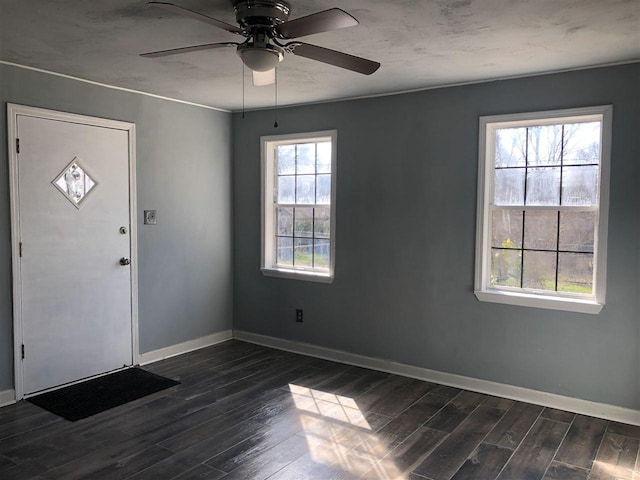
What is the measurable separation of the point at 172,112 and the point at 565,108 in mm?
3352

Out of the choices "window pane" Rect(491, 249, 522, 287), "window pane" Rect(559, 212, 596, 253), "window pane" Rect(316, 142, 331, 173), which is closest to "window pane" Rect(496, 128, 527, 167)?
"window pane" Rect(559, 212, 596, 253)

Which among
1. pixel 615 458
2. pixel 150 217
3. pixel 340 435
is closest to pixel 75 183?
pixel 150 217

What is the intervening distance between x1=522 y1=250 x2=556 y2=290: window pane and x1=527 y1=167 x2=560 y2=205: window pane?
39 cm

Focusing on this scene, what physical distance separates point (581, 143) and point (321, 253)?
96.2 inches

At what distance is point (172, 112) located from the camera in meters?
4.77

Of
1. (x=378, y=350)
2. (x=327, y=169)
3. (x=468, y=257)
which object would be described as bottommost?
(x=378, y=350)

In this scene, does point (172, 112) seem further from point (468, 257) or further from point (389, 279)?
point (468, 257)

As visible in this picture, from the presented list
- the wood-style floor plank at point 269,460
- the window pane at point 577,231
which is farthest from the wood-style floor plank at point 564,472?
Answer: the window pane at point 577,231

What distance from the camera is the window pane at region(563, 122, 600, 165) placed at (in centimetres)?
360

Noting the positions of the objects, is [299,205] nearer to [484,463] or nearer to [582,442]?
[484,463]

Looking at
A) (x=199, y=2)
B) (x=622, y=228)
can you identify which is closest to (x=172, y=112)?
(x=199, y=2)

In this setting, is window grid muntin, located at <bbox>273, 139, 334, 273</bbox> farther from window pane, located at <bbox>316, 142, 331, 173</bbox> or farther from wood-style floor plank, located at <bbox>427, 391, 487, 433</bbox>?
wood-style floor plank, located at <bbox>427, 391, 487, 433</bbox>

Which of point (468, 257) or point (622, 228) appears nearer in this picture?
point (622, 228)

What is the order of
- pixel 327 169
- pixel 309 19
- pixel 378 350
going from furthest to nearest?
pixel 327 169 → pixel 378 350 → pixel 309 19
